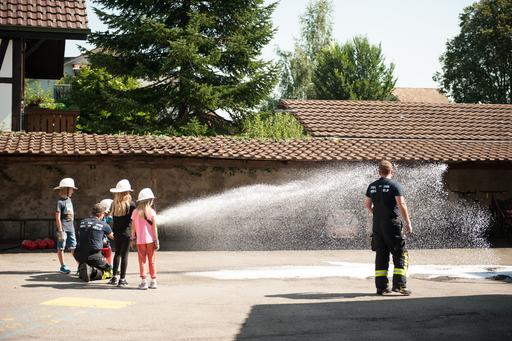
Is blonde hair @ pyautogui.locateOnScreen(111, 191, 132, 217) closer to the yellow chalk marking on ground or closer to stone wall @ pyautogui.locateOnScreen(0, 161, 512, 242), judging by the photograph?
the yellow chalk marking on ground

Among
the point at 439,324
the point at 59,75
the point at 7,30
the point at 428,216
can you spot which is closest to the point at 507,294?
the point at 439,324

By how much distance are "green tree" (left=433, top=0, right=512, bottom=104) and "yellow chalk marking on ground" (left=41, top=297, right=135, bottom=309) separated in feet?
126

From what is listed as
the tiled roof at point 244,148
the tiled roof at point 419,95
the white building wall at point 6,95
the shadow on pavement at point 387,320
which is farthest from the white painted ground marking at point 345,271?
the tiled roof at point 419,95

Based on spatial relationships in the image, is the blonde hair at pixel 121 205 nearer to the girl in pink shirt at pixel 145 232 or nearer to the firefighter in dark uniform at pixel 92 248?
the girl in pink shirt at pixel 145 232

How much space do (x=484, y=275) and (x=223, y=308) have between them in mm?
5971

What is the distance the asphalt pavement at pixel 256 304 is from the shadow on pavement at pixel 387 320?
1cm

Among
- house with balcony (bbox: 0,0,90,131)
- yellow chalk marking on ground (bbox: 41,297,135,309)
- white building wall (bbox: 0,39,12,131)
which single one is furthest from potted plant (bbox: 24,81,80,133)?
yellow chalk marking on ground (bbox: 41,297,135,309)

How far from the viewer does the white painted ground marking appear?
959 centimetres

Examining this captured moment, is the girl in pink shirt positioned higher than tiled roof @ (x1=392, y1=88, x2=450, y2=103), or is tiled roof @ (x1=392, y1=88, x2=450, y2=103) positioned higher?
tiled roof @ (x1=392, y1=88, x2=450, y2=103)

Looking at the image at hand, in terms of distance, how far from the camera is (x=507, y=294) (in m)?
7.40

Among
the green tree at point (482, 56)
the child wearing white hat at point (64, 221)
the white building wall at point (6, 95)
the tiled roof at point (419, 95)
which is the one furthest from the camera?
the tiled roof at point (419, 95)

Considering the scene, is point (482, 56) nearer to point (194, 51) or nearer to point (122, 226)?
point (194, 51)

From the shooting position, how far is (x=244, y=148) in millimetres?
15164

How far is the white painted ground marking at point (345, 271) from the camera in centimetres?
959
